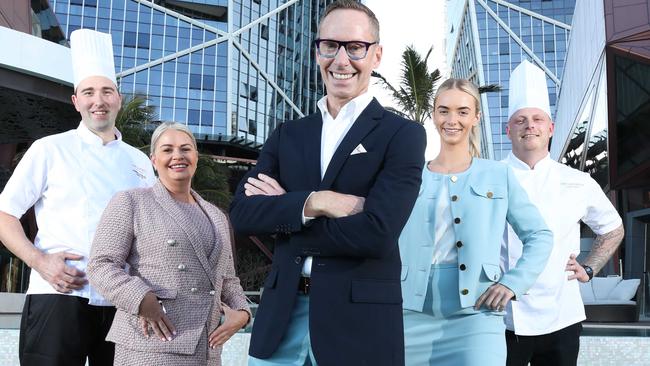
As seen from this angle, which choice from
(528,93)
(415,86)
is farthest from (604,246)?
(415,86)

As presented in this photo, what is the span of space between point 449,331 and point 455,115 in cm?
95

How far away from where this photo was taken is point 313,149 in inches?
88.2

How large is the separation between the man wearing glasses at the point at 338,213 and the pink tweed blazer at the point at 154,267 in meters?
0.65

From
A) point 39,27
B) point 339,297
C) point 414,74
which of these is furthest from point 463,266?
point 39,27

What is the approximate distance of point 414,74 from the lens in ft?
65.2

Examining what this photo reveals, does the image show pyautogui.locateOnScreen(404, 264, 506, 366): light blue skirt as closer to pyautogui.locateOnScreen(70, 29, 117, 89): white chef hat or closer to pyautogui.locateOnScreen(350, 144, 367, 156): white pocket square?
pyautogui.locateOnScreen(350, 144, 367, 156): white pocket square

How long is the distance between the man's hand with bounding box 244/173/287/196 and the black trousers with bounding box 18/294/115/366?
46.8 inches

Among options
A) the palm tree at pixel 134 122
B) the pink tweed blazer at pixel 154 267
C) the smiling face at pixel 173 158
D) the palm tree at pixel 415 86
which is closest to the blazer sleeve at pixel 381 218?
the pink tweed blazer at pixel 154 267

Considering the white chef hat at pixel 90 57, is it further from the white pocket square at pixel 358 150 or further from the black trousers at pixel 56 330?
the white pocket square at pixel 358 150

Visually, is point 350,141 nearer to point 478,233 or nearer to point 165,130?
point 478,233

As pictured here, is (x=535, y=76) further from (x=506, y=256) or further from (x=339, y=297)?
(x=339, y=297)

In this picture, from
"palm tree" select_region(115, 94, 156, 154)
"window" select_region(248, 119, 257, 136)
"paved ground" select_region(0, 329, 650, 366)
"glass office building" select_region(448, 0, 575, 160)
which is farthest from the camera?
"glass office building" select_region(448, 0, 575, 160)

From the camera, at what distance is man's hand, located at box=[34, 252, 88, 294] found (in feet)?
9.68

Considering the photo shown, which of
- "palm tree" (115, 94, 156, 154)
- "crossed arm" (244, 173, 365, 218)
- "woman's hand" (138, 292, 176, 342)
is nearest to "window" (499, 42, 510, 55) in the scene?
"palm tree" (115, 94, 156, 154)
